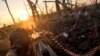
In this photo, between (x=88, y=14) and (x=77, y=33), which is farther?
(x=88, y=14)

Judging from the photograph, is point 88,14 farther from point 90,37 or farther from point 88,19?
point 90,37

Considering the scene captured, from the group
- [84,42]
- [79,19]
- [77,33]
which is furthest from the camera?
[79,19]

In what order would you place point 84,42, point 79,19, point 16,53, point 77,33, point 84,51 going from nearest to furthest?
point 16,53 → point 84,51 → point 84,42 → point 77,33 → point 79,19

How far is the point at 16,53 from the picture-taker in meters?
10.6

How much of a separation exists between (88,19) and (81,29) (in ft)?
→ 15.6

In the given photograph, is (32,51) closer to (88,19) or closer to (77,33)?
(77,33)

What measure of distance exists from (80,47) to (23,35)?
3.74m

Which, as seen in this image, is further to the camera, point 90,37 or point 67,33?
point 67,33

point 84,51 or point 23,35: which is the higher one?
point 23,35

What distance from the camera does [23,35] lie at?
42.0 feet

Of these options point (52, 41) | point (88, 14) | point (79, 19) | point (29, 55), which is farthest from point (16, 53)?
point (88, 14)

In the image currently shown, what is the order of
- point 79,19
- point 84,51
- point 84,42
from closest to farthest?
point 84,51 < point 84,42 < point 79,19

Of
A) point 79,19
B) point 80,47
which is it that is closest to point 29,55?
point 80,47

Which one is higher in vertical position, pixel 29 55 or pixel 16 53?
pixel 16 53
